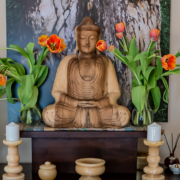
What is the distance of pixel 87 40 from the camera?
1490mm

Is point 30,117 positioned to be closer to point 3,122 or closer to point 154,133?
point 3,122

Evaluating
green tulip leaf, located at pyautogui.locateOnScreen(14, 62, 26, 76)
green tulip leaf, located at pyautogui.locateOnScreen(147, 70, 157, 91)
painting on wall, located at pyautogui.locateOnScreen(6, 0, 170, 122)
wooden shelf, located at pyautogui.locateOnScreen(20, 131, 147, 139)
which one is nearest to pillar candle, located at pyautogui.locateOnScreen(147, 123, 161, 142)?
wooden shelf, located at pyautogui.locateOnScreen(20, 131, 147, 139)

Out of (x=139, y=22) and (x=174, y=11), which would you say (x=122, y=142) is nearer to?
(x=139, y=22)

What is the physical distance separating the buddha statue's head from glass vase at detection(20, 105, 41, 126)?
1.35ft

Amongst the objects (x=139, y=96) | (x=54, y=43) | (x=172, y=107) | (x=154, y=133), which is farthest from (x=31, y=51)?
(x=172, y=107)

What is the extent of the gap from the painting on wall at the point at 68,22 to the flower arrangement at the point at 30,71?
0.07 meters

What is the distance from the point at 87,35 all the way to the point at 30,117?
0.52m

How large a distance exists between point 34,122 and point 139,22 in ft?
2.64

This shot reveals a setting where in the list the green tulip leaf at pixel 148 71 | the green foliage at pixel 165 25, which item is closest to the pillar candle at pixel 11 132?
the green tulip leaf at pixel 148 71

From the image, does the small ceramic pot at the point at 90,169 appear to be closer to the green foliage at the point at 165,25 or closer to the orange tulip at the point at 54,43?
the orange tulip at the point at 54,43

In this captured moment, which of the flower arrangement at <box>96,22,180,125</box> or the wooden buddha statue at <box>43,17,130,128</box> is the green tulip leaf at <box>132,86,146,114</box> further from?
the wooden buddha statue at <box>43,17,130,128</box>

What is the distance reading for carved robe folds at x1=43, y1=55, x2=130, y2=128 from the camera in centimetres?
138

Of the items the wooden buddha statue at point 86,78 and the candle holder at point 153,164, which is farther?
the wooden buddha statue at point 86,78

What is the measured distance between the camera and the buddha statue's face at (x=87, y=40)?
1490mm
